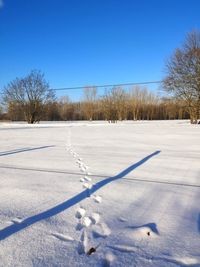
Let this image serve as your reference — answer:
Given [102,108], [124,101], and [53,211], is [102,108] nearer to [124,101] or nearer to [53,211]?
[124,101]

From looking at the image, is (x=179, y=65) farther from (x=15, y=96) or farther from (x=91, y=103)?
(x=91, y=103)

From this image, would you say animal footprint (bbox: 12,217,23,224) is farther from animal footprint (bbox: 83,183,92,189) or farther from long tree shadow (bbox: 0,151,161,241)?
animal footprint (bbox: 83,183,92,189)

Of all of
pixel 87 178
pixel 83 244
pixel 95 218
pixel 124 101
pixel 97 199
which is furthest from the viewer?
pixel 124 101

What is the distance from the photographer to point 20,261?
1.85 m

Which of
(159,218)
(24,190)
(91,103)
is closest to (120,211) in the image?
(159,218)

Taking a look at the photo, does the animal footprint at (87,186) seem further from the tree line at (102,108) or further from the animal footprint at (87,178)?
the tree line at (102,108)

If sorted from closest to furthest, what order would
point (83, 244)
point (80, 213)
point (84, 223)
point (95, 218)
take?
point (83, 244), point (84, 223), point (95, 218), point (80, 213)

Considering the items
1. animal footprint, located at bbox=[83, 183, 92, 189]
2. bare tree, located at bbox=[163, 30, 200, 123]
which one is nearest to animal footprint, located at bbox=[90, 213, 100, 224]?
animal footprint, located at bbox=[83, 183, 92, 189]

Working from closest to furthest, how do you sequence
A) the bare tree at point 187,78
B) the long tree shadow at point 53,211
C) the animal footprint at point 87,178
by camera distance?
the long tree shadow at point 53,211, the animal footprint at point 87,178, the bare tree at point 187,78

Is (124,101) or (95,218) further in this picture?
(124,101)

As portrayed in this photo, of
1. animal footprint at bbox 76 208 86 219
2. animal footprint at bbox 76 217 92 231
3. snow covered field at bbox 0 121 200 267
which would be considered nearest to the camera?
snow covered field at bbox 0 121 200 267

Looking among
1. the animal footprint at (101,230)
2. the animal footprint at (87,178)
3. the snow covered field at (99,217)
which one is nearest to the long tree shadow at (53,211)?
the snow covered field at (99,217)

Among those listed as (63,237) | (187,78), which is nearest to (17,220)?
(63,237)

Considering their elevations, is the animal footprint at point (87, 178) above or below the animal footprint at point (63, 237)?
above
